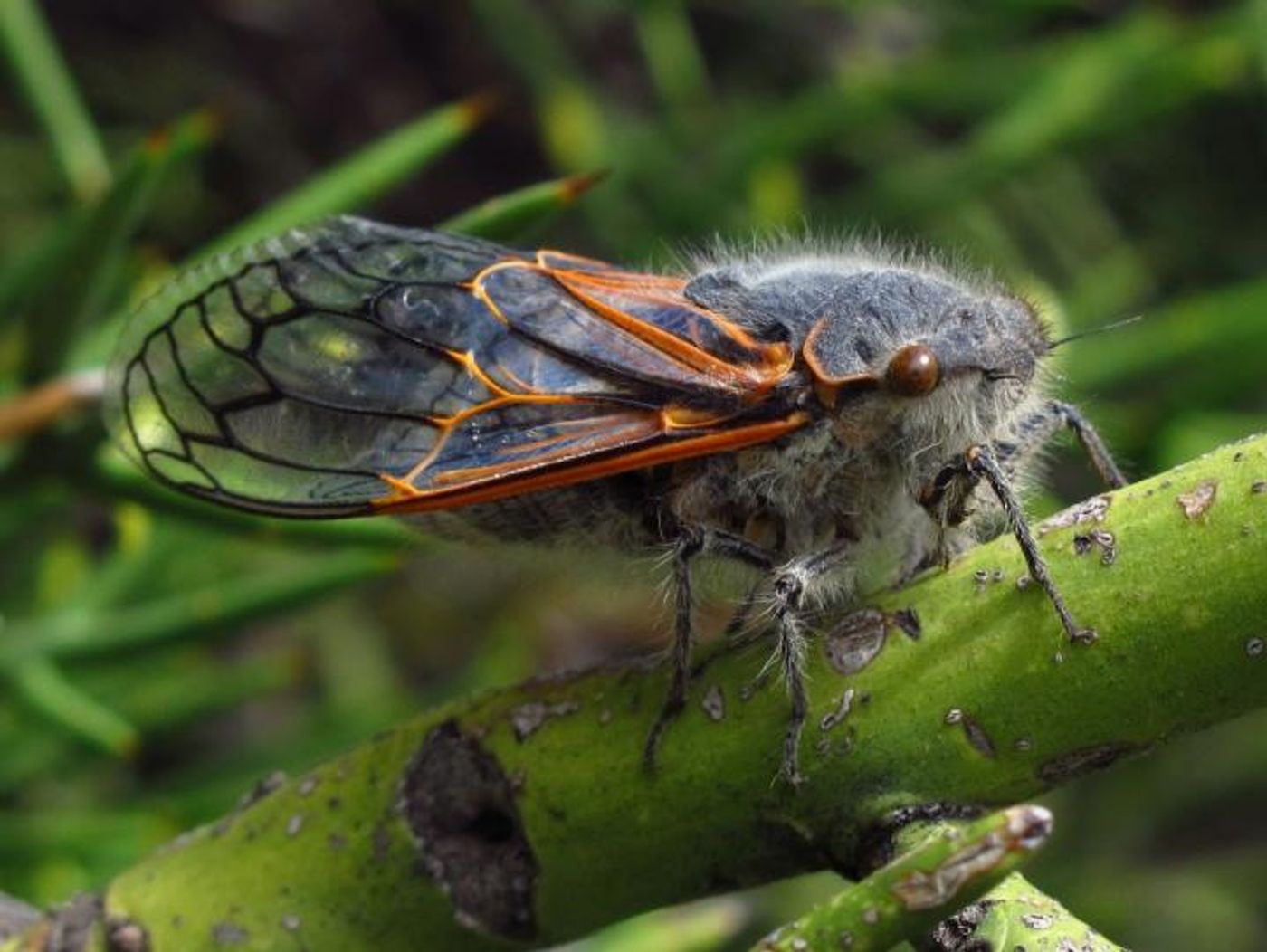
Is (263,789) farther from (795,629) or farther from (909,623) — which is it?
(909,623)

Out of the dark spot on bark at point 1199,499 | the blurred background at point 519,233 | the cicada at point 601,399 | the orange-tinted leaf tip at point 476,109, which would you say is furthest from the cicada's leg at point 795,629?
the orange-tinted leaf tip at point 476,109

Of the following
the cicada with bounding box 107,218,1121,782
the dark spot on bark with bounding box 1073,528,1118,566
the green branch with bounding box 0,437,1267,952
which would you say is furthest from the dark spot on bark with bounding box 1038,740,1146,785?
the cicada with bounding box 107,218,1121,782

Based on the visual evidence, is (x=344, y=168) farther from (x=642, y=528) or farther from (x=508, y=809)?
(x=508, y=809)

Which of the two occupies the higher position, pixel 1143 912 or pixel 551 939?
pixel 1143 912

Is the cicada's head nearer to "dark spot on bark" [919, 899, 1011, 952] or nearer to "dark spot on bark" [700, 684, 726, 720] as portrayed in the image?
"dark spot on bark" [700, 684, 726, 720]

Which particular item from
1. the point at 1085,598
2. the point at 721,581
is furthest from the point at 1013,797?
the point at 721,581
